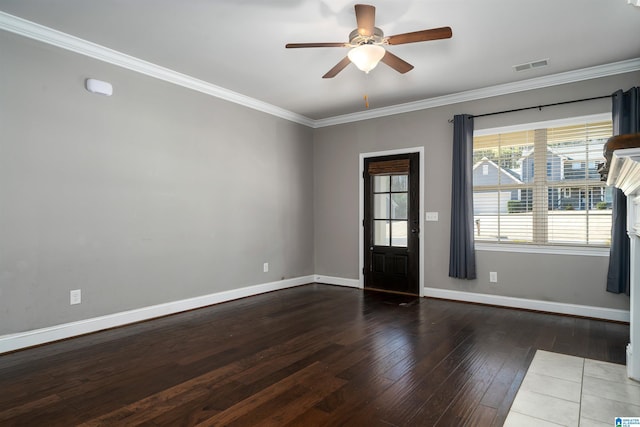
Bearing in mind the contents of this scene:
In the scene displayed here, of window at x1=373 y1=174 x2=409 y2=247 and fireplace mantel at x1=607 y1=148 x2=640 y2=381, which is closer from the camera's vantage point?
fireplace mantel at x1=607 y1=148 x2=640 y2=381

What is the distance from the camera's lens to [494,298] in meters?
4.66

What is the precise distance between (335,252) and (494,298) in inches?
99.1

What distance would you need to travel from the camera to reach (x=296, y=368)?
2.71 metres

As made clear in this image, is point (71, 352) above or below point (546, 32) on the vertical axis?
below

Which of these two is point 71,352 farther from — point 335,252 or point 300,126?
point 300,126

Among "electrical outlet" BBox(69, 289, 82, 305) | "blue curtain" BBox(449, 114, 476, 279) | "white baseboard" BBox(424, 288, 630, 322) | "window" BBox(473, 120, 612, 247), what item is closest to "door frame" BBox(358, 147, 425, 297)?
"white baseboard" BBox(424, 288, 630, 322)

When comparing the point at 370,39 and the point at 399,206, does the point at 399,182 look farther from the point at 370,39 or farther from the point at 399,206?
the point at 370,39

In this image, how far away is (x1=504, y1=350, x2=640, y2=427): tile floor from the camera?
2.03 m

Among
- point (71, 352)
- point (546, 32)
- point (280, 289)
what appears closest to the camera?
point (71, 352)

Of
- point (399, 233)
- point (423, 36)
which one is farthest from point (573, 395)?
point (399, 233)

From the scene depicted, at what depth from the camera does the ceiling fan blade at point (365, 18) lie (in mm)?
2559

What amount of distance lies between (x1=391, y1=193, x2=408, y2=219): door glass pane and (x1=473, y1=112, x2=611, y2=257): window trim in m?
1.13

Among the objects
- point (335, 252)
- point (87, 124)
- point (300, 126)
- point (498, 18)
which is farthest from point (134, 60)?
point (335, 252)

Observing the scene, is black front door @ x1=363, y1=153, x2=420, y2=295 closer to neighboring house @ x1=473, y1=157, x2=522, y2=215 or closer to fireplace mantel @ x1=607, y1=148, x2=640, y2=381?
Answer: neighboring house @ x1=473, y1=157, x2=522, y2=215
